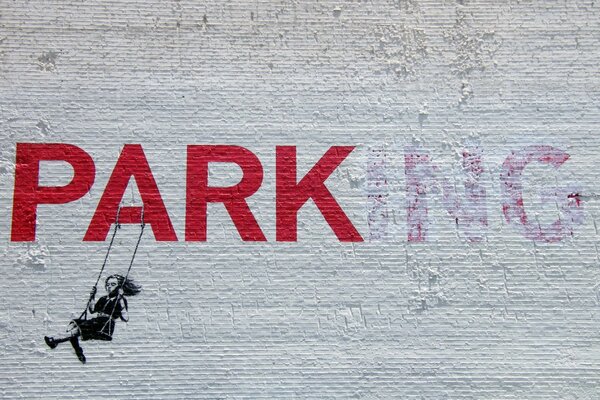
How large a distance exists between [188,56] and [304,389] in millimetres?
1999

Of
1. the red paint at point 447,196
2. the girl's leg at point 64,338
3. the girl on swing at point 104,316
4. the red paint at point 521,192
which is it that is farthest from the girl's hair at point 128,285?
the red paint at point 521,192

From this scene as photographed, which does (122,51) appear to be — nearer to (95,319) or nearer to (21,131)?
(21,131)

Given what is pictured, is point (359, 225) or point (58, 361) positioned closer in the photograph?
point (58, 361)

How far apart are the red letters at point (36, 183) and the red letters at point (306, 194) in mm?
1068

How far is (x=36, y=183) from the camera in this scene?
3188 millimetres

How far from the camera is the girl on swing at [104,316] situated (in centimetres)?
306

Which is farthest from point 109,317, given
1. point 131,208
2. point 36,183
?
point 36,183

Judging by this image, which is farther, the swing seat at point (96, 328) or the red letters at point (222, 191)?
the red letters at point (222, 191)

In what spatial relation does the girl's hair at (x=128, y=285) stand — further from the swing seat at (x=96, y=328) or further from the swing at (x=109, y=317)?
the swing seat at (x=96, y=328)

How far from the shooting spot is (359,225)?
324 centimetres

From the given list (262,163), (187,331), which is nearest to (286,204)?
(262,163)

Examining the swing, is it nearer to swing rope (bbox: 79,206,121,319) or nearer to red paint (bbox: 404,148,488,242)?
swing rope (bbox: 79,206,121,319)

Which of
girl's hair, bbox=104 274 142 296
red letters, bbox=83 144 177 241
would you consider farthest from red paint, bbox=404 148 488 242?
girl's hair, bbox=104 274 142 296

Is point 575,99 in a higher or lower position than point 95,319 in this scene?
higher
